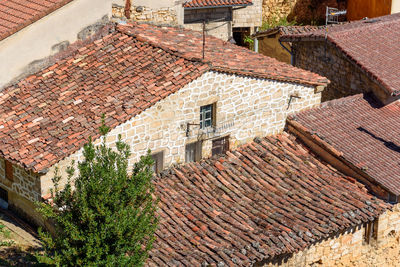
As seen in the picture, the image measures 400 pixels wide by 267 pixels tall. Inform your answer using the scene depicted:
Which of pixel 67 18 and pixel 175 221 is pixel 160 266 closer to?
pixel 175 221

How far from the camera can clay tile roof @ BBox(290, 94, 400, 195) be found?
62.3 feet

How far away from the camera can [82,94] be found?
60.5ft

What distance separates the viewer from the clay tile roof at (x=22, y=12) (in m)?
19.3

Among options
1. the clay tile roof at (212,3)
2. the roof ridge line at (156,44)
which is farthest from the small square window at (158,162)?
the clay tile roof at (212,3)

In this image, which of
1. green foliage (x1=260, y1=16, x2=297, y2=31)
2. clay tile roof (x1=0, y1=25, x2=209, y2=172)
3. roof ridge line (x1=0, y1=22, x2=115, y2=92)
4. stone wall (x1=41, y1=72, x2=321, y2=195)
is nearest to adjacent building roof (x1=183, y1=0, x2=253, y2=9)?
roof ridge line (x1=0, y1=22, x2=115, y2=92)

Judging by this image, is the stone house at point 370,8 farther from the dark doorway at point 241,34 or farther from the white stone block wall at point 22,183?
the white stone block wall at point 22,183

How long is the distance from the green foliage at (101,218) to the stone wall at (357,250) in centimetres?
389

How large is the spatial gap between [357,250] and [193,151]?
16.5ft

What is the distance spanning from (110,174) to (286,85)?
308 inches

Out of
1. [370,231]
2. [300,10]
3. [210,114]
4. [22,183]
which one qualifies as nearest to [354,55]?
[210,114]

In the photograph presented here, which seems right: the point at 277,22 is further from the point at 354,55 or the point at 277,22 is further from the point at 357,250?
the point at 357,250

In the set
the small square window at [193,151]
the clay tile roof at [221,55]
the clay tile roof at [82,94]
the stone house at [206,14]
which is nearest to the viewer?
the clay tile roof at [82,94]

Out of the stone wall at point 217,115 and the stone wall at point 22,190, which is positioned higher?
the stone wall at point 217,115

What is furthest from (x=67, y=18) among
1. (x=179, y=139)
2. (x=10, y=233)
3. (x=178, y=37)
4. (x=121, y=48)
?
(x=10, y=233)
